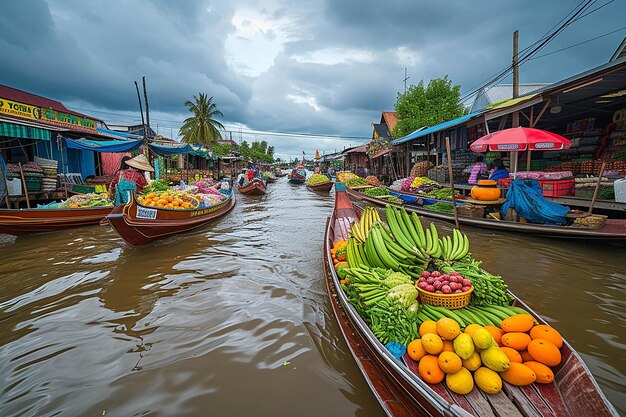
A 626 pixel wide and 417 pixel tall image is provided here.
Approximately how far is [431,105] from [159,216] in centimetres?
2211

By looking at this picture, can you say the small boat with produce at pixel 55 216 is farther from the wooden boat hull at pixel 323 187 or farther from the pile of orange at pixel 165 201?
the wooden boat hull at pixel 323 187

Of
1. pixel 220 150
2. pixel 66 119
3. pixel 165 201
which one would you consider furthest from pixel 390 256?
pixel 220 150

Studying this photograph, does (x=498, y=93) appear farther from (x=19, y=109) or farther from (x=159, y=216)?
(x=19, y=109)

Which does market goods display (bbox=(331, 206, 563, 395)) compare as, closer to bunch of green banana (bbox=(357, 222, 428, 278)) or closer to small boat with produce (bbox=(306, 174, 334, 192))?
bunch of green banana (bbox=(357, 222, 428, 278))

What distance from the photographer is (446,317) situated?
2424 millimetres

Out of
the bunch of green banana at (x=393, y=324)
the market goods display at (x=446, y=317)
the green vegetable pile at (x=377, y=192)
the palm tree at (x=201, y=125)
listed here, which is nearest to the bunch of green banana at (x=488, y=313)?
the market goods display at (x=446, y=317)

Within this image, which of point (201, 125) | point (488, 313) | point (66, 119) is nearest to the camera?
point (488, 313)

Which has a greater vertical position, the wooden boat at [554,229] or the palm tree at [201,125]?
the palm tree at [201,125]

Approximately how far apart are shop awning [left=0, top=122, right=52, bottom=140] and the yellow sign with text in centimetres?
315

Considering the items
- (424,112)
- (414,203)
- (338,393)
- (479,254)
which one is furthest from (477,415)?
(424,112)

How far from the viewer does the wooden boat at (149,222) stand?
6.58m

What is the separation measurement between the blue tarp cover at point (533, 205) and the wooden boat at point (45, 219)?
515 inches

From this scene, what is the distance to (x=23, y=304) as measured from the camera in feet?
14.8

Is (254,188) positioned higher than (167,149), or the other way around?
(167,149)
